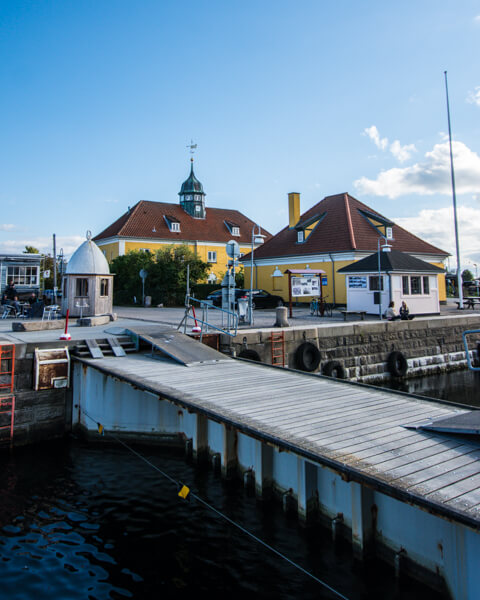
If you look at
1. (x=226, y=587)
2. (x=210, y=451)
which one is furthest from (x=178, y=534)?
(x=210, y=451)

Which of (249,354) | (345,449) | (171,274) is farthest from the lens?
(171,274)

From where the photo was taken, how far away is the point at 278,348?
51.3 feet

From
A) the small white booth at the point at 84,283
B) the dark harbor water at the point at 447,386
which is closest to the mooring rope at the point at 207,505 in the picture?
the small white booth at the point at 84,283

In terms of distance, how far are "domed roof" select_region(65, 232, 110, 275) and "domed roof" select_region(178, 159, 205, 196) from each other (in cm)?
3683

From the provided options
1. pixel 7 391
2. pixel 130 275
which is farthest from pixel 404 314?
pixel 130 275

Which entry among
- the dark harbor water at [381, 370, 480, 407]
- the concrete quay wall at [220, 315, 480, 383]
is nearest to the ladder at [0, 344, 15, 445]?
the concrete quay wall at [220, 315, 480, 383]

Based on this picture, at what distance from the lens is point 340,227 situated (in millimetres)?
33938

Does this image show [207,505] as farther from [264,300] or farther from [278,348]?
[264,300]

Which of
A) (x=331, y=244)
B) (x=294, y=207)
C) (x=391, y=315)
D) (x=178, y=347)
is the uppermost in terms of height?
(x=294, y=207)

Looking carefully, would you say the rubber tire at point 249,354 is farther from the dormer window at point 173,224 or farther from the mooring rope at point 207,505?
the dormer window at point 173,224

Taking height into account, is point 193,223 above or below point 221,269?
above

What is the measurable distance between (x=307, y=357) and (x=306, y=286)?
7.07m

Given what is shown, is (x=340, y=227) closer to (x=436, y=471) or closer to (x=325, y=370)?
(x=325, y=370)

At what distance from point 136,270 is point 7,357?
28048mm
